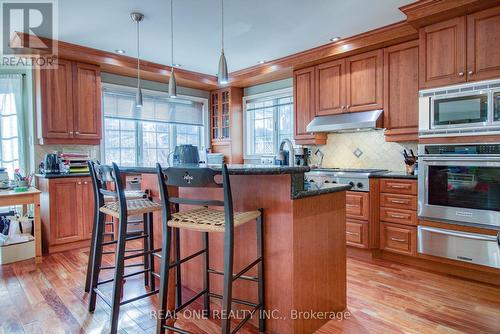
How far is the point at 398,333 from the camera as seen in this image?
1.86 meters

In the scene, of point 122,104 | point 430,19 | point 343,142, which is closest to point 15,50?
point 122,104

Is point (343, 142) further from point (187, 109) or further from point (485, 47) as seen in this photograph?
point (187, 109)

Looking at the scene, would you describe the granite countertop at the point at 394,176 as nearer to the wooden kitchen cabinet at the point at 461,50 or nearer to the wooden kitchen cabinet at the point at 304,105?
the wooden kitchen cabinet at the point at 461,50

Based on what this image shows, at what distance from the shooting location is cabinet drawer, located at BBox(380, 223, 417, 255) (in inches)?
118

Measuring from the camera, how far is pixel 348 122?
3637 mm

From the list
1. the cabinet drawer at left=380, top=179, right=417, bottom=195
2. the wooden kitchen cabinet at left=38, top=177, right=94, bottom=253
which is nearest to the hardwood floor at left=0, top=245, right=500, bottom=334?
the wooden kitchen cabinet at left=38, top=177, right=94, bottom=253

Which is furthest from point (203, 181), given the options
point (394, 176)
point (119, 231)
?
point (394, 176)

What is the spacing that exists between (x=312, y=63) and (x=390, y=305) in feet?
10.1

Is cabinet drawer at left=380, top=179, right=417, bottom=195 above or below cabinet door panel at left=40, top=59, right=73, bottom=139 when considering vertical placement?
below

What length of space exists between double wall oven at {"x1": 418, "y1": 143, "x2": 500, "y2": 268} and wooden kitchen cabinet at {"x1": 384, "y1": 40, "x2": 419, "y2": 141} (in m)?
0.50

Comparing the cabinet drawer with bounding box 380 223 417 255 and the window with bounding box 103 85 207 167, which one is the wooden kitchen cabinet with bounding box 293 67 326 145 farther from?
the window with bounding box 103 85 207 167

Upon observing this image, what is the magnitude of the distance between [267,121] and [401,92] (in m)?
2.38

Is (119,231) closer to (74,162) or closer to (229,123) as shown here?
(74,162)

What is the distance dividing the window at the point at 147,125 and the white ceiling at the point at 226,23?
3.28 feet
